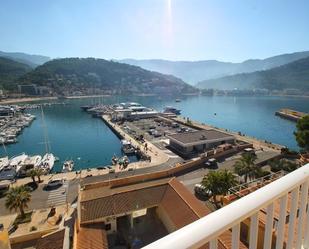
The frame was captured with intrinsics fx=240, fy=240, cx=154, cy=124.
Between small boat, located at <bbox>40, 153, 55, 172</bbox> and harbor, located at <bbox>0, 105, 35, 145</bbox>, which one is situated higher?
small boat, located at <bbox>40, 153, 55, 172</bbox>

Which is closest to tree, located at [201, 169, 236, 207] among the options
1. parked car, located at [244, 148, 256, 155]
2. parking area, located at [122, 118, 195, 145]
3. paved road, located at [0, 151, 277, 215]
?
paved road, located at [0, 151, 277, 215]

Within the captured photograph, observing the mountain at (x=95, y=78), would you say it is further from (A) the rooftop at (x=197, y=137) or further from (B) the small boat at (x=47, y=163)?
(A) the rooftop at (x=197, y=137)

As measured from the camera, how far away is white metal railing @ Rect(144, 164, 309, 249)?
0.93 m

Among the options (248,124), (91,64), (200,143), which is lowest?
(248,124)

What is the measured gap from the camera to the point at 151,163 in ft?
87.4

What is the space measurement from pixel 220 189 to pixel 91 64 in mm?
177020

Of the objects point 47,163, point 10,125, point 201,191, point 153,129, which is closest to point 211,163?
point 201,191

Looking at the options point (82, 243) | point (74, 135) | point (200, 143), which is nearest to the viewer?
point (82, 243)

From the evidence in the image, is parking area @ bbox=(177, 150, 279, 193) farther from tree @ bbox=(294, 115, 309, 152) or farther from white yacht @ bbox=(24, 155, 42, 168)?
white yacht @ bbox=(24, 155, 42, 168)

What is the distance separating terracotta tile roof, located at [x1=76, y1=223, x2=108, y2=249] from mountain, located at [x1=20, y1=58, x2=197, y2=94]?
125883mm

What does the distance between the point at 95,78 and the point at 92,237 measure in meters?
155

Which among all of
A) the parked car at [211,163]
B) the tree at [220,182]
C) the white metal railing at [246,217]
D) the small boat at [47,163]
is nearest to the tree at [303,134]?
the parked car at [211,163]

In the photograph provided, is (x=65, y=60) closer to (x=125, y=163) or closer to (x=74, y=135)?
(x=74, y=135)

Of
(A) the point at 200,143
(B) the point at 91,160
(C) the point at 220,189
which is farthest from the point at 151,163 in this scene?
(C) the point at 220,189
